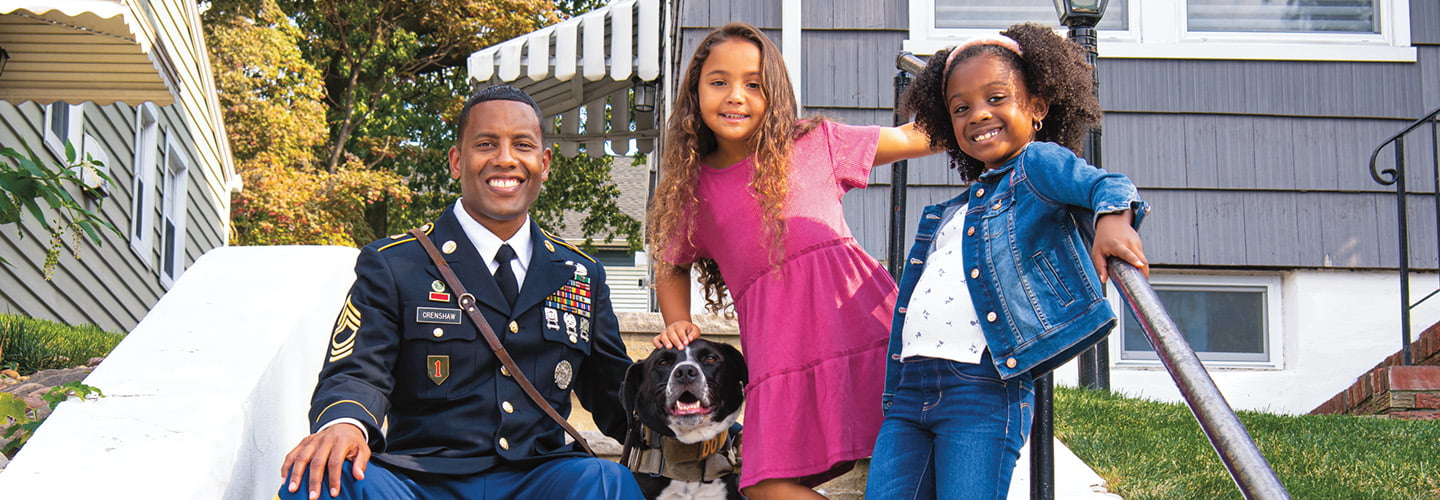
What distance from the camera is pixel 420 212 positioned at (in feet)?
62.8

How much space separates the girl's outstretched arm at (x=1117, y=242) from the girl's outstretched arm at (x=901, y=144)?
0.96 metres

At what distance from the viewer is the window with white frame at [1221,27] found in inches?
261

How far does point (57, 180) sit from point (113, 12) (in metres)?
2.64

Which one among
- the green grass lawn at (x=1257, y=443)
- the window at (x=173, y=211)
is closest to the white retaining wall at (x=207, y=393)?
the green grass lawn at (x=1257, y=443)

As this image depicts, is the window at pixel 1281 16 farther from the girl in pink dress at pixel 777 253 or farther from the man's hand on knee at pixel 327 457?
the man's hand on knee at pixel 327 457

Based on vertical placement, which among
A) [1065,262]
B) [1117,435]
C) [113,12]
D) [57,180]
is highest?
[113,12]

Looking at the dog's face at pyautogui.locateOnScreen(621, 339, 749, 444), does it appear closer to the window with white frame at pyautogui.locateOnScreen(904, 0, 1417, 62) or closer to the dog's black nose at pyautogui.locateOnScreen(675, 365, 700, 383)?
the dog's black nose at pyautogui.locateOnScreen(675, 365, 700, 383)

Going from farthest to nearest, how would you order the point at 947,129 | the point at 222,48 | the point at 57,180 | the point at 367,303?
the point at 222,48, the point at 57,180, the point at 947,129, the point at 367,303

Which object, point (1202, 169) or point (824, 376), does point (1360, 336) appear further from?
point (824, 376)

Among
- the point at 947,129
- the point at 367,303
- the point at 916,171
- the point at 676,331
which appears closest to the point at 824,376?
the point at 676,331

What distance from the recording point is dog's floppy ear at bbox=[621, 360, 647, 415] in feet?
9.46

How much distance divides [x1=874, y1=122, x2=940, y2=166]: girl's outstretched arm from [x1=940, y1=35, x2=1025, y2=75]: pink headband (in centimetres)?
27

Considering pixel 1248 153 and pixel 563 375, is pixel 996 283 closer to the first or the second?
pixel 563 375

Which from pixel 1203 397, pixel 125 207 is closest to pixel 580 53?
pixel 125 207
